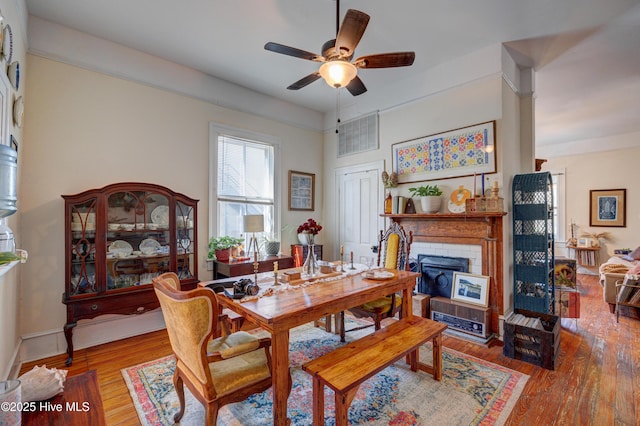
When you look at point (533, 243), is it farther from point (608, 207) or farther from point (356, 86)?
point (608, 207)

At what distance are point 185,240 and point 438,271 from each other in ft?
10.5

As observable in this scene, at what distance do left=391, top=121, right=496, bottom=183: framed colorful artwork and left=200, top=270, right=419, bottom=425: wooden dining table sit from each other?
1664mm

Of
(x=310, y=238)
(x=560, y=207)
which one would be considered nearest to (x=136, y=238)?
(x=310, y=238)

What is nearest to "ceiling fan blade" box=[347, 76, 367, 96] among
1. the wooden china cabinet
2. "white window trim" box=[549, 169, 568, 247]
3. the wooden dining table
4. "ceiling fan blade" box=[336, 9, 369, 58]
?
"ceiling fan blade" box=[336, 9, 369, 58]

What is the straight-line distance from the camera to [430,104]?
3.81 metres

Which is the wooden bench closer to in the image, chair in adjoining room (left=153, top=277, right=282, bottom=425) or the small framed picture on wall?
chair in adjoining room (left=153, top=277, right=282, bottom=425)

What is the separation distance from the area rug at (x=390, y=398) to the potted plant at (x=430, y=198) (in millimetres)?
1745

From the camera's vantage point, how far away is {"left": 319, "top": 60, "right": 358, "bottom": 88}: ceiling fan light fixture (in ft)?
7.16

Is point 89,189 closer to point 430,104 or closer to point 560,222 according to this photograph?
point 430,104

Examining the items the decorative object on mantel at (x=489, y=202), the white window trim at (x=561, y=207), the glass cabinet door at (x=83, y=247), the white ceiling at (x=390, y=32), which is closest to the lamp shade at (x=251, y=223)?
the glass cabinet door at (x=83, y=247)

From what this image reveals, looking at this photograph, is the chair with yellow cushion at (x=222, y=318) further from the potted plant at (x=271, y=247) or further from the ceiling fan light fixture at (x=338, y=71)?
the ceiling fan light fixture at (x=338, y=71)

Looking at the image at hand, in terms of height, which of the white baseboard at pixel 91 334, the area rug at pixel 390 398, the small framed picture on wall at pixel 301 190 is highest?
the small framed picture on wall at pixel 301 190

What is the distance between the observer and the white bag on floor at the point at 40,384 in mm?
1175

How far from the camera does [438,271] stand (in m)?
3.68
